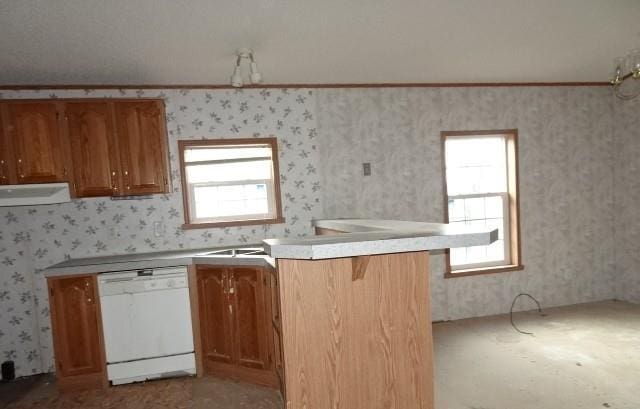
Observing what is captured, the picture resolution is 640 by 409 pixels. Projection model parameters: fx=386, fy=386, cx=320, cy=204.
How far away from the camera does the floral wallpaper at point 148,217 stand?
3324 millimetres

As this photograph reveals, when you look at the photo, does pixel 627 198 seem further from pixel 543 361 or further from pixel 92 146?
pixel 92 146

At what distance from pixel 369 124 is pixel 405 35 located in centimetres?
131

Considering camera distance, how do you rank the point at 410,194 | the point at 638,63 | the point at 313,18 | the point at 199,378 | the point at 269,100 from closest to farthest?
1. the point at 638,63
2. the point at 313,18
3. the point at 199,378
4. the point at 269,100
5. the point at 410,194

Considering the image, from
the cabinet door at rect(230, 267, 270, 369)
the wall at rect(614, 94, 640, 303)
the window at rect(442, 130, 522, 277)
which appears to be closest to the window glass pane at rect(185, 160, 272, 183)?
the cabinet door at rect(230, 267, 270, 369)

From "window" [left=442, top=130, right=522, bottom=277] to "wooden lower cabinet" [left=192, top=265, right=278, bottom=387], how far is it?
2220 millimetres

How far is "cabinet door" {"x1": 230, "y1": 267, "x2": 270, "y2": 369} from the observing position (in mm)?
2859

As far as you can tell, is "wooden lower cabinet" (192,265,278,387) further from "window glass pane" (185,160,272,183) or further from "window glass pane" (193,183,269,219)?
"window glass pane" (185,160,272,183)

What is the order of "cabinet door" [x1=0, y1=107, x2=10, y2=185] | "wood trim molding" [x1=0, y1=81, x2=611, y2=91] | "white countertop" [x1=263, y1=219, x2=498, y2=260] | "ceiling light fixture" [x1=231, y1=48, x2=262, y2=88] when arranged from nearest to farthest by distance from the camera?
1. "white countertop" [x1=263, y1=219, x2=498, y2=260]
2. "ceiling light fixture" [x1=231, y1=48, x2=262, y2=88]
3. "cabinet door" [x1=0, y1=107, x2=10, y2=185]
4. "wood trim molding" [x1=0, y1=81, x2=611, y2=91]

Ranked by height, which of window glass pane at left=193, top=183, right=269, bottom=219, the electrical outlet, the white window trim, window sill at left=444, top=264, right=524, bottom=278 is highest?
the electrical outlet

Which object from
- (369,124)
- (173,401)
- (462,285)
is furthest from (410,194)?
(173,401)

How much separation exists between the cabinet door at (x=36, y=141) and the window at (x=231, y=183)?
1.00 meters

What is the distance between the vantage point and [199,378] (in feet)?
10.1

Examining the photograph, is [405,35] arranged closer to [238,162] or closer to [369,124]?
[369,124]

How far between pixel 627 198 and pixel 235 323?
448cm
